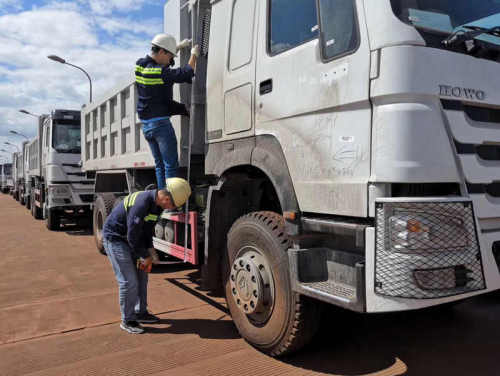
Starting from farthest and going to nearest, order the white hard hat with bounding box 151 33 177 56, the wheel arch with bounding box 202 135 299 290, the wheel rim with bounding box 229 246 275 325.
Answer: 1. the white hard hat with bounding box 151 33 177 56
2. the wheel arch with bounding box 202 135 299 290
3. the wheel rim with bounding box 229 246 275 325

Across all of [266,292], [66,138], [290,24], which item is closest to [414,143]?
[290,24]

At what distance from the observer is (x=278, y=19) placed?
10.5ft

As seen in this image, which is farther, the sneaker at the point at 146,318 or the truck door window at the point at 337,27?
the sneaker at the point at 146,318

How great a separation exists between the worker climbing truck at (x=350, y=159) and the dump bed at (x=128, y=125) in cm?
77

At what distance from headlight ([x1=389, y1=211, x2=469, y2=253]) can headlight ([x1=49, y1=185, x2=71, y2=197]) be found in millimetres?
10077

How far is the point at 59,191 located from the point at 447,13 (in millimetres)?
10109

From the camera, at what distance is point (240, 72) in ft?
11.6

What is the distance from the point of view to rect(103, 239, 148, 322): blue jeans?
3.92m

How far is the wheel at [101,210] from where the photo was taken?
706 centimetres

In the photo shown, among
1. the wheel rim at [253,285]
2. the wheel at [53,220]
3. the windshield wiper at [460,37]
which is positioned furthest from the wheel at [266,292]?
the wheel at [53,220]

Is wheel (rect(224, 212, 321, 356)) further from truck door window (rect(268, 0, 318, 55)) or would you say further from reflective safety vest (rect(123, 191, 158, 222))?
truck door window (rect(268, 0, 318, 55))

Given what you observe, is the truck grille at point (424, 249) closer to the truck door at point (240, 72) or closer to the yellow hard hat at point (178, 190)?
the truck door at point (240, 72)

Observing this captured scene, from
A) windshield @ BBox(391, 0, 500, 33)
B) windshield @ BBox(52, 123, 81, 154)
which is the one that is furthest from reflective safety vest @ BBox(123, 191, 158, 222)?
windshield @ BBox(52, 123, 81, 154)

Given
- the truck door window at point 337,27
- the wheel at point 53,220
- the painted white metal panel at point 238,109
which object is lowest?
the wheel at point 53,220
